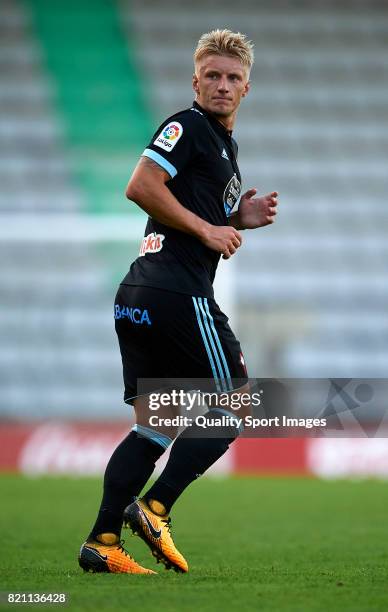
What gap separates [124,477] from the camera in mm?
3959

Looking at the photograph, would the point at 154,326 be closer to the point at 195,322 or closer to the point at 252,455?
the point at 195,322

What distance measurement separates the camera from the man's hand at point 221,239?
3.91 m

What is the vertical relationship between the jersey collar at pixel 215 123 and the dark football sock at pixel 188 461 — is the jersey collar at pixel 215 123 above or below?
above

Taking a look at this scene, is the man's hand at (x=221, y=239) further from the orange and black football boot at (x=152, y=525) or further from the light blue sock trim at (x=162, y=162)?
the orange and black football boot at (x=152, y=525)

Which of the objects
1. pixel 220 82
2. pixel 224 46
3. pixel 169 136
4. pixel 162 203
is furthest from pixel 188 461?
pixel 224 46

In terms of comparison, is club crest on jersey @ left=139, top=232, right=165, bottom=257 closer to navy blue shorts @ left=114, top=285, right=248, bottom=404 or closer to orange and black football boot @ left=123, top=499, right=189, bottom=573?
navy blue shorts @ left=114, top=285, right=248, bottom=404

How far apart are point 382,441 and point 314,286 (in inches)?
136

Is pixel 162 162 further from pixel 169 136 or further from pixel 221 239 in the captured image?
pixel 221 239

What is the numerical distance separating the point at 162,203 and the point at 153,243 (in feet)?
0.76

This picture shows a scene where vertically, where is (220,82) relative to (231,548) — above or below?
above

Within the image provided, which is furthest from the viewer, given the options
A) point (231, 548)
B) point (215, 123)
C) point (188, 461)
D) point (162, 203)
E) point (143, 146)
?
point (143, 146)

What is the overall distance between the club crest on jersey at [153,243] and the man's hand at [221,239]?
0.58 feet

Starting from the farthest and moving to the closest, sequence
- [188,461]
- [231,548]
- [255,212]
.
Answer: [231,548] < [255,212] < [188,461]

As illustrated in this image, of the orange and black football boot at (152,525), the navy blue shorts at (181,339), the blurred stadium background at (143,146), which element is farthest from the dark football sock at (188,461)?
the blurred stadium background at (143,146)
